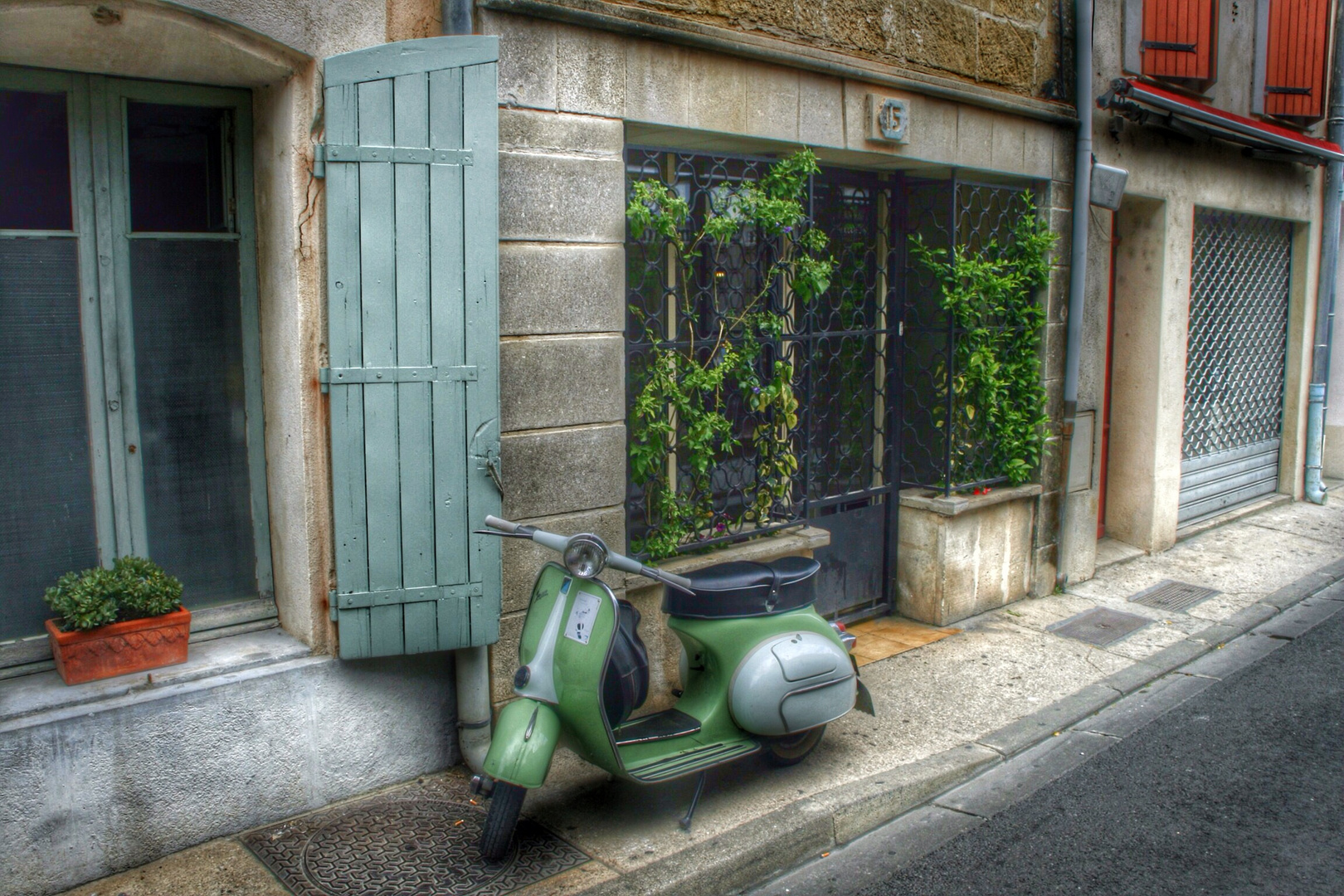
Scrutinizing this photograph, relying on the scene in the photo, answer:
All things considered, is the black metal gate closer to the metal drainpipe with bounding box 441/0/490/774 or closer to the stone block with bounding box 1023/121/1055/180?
the stone block with bounding box 1023/121/1055/180

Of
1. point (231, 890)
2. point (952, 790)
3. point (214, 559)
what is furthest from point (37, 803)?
point (952, 790)

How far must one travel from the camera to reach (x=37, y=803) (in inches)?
146

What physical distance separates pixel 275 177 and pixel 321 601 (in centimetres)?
160

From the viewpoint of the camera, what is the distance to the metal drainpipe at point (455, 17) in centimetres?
427

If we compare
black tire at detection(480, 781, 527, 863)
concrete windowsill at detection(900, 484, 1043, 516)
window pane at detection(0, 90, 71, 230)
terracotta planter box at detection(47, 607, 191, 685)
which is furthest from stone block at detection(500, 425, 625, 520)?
concrete windowsill at detection(900, 484, 1043, 516)

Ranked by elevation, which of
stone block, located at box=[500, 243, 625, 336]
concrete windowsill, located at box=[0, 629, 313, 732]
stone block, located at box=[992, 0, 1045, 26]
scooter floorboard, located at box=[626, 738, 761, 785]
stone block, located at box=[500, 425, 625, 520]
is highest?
stone block, located at box=[992, 0, 1045, 26]

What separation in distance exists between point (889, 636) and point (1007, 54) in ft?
11.6

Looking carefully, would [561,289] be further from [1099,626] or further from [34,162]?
[1099,626]

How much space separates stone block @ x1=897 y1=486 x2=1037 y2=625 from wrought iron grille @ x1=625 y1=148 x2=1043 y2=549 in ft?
0.65

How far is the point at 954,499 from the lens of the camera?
690 cm

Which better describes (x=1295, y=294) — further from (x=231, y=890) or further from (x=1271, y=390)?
(x=231, y=890)

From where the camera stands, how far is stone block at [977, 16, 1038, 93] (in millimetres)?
6754

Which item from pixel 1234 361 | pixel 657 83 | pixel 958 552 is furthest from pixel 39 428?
pixel 1234 361

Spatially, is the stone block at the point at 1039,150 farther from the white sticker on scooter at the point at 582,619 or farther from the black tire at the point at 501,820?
the black tire at the point at 501,820
